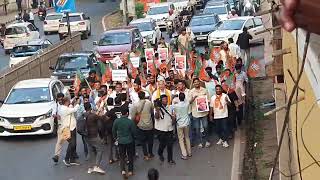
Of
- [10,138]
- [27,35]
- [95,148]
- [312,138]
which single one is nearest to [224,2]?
[27,35]

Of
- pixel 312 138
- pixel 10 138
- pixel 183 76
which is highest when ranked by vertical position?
pixel 312 138

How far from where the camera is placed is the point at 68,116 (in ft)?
44.5

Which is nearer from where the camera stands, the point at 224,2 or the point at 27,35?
the point at 27,35

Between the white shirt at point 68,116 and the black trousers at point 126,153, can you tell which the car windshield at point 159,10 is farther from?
the black trousers at point 126,153

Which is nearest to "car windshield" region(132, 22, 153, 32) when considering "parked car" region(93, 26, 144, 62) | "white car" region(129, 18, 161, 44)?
"white car" region(129, 18, 161, 44)

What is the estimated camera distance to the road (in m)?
36.0

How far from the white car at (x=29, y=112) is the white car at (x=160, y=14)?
21.8m

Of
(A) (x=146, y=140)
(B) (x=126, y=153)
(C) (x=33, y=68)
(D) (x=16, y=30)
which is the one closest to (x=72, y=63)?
(C) (x=33, y=68)

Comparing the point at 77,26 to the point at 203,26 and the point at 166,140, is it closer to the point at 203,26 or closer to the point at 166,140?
the point at 203,26

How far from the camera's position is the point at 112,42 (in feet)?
91.0

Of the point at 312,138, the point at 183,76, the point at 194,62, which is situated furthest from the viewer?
the point at 194,62

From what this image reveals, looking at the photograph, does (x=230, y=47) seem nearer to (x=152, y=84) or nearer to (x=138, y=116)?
(x=152, y=84)

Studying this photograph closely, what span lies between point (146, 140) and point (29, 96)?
5175 millimetres

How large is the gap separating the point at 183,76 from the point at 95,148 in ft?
15.8
